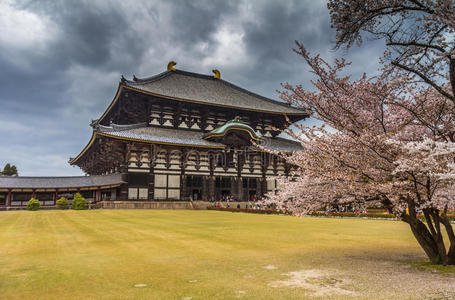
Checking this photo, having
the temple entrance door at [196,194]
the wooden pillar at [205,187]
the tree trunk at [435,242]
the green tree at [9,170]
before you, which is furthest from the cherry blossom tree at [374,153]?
the green tree at [9,170]

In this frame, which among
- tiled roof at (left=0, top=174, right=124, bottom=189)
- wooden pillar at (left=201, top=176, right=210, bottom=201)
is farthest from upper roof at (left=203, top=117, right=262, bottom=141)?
tiled roof at (left=0, top=174, right=124, bottom=189)

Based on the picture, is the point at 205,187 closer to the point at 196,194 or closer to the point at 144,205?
the point at 196,194

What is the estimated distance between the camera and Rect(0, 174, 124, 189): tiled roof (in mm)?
33656

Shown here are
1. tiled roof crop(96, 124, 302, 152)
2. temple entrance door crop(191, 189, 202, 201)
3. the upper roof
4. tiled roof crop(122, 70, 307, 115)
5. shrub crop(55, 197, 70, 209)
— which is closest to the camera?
shrub crop(55, 197, 70, 209)

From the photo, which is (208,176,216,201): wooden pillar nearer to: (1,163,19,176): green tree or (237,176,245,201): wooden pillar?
(237,176,245,201): wooden pillar

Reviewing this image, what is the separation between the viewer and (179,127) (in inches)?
1638

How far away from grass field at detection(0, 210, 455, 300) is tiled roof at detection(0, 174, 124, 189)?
24287mm

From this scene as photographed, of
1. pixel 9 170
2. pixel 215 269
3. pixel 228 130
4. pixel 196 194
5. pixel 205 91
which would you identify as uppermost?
pixel 205 91

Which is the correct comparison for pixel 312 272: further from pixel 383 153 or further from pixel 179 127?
pixel 179 127

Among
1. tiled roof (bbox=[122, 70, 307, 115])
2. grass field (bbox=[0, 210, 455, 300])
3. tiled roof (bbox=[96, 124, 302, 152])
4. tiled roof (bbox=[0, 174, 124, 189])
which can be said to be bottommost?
grass field (bbox=[0, 210, 455, 300])

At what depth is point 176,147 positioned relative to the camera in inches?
1457

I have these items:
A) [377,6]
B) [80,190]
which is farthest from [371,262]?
[80,190]

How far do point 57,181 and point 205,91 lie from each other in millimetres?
22547

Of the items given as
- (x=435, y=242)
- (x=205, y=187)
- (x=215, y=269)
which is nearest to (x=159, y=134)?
(x=205, y=187)
